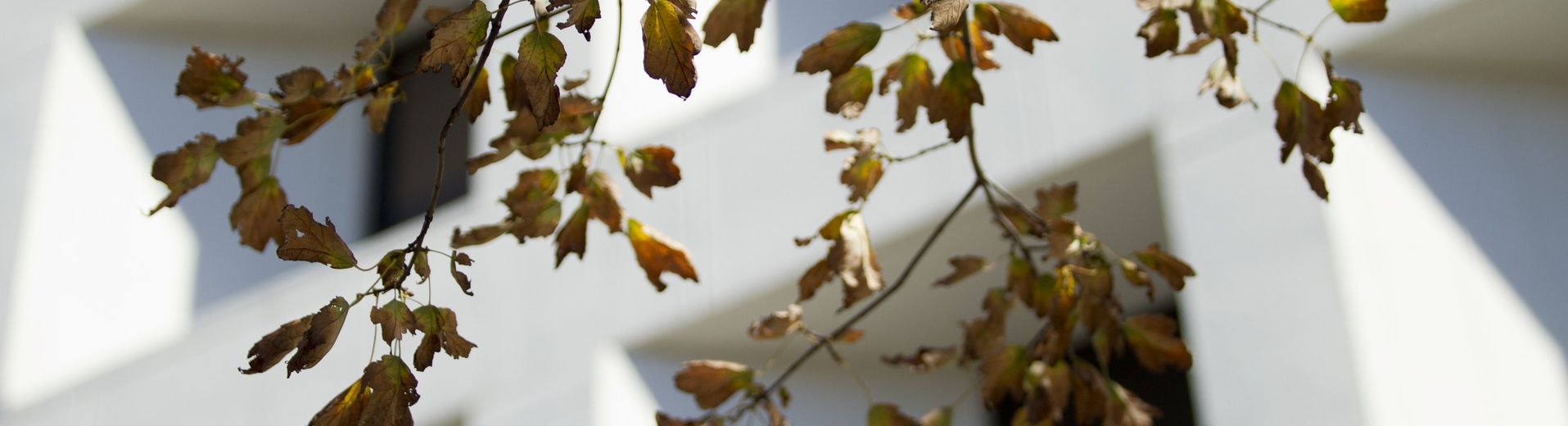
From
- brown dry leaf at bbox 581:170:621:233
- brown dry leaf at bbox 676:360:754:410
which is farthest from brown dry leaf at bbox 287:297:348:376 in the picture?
brown dry leaf at bbox 676:360:754:410

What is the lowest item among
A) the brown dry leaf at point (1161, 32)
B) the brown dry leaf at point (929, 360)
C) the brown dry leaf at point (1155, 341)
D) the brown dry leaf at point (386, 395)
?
the brown dry leaf at point (1155, 341)

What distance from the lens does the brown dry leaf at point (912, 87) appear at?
2258 millimetres

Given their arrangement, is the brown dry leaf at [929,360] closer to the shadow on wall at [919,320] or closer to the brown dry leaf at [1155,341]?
the brown dry leaf at [1155,341]

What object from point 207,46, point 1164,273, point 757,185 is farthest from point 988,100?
point 207,46

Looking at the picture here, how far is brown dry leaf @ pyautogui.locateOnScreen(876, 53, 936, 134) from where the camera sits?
2.26 m

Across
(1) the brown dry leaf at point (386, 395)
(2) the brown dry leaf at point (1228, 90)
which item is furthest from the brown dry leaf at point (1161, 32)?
(1) the brown dry leaf at point (386, 395)

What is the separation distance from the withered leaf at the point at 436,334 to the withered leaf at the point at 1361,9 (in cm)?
115

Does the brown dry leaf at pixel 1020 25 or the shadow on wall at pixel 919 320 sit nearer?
the brown dry leaf at pixel 1020 25

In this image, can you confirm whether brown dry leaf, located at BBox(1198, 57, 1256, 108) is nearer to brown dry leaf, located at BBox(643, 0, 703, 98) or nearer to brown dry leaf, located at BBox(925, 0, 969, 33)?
brown dry leaf, located at BBox(925, 0, 969, 33)

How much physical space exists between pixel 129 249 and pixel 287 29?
1.31m

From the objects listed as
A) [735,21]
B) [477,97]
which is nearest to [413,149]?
[477,97]

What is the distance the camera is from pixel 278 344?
1696mm

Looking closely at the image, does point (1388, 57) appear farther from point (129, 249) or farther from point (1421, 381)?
point (129, 249)

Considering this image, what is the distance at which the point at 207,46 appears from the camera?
29.2ft
